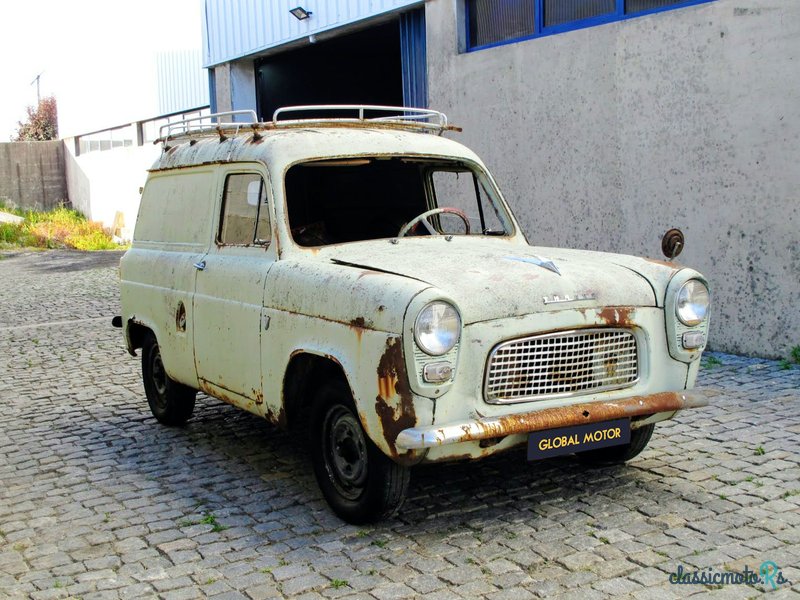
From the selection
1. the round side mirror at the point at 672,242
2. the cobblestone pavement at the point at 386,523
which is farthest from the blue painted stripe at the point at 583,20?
the round side mirror at the point at 672,242

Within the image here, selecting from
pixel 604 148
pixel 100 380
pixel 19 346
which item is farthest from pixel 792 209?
pixel 19 346

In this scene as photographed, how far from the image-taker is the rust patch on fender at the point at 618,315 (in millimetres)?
4531

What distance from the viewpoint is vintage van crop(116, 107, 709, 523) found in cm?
423

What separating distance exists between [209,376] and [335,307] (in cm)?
152

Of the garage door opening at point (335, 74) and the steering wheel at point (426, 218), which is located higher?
the garage door opening at point (335, 74)

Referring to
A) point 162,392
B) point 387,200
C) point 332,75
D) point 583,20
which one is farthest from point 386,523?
point 332,75

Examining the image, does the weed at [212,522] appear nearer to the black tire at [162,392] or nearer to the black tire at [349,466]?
the black tire at [349,466]

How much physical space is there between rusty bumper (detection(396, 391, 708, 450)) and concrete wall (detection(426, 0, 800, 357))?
3.85m

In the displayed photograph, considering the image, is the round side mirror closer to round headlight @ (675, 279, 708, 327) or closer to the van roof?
round headlight @ (675, 279, 708, 327)

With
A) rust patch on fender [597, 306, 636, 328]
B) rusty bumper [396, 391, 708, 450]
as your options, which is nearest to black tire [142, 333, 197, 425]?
rusty bumper [396, 391, 708, 450]

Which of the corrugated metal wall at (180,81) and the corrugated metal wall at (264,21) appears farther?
the corrugated metal wall at (180,81)

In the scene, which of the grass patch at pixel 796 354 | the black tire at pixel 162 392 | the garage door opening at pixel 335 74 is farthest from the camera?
the garage door opening at pixel 335 74

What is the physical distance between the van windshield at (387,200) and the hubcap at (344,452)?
3.51ft

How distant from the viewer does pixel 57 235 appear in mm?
28125
